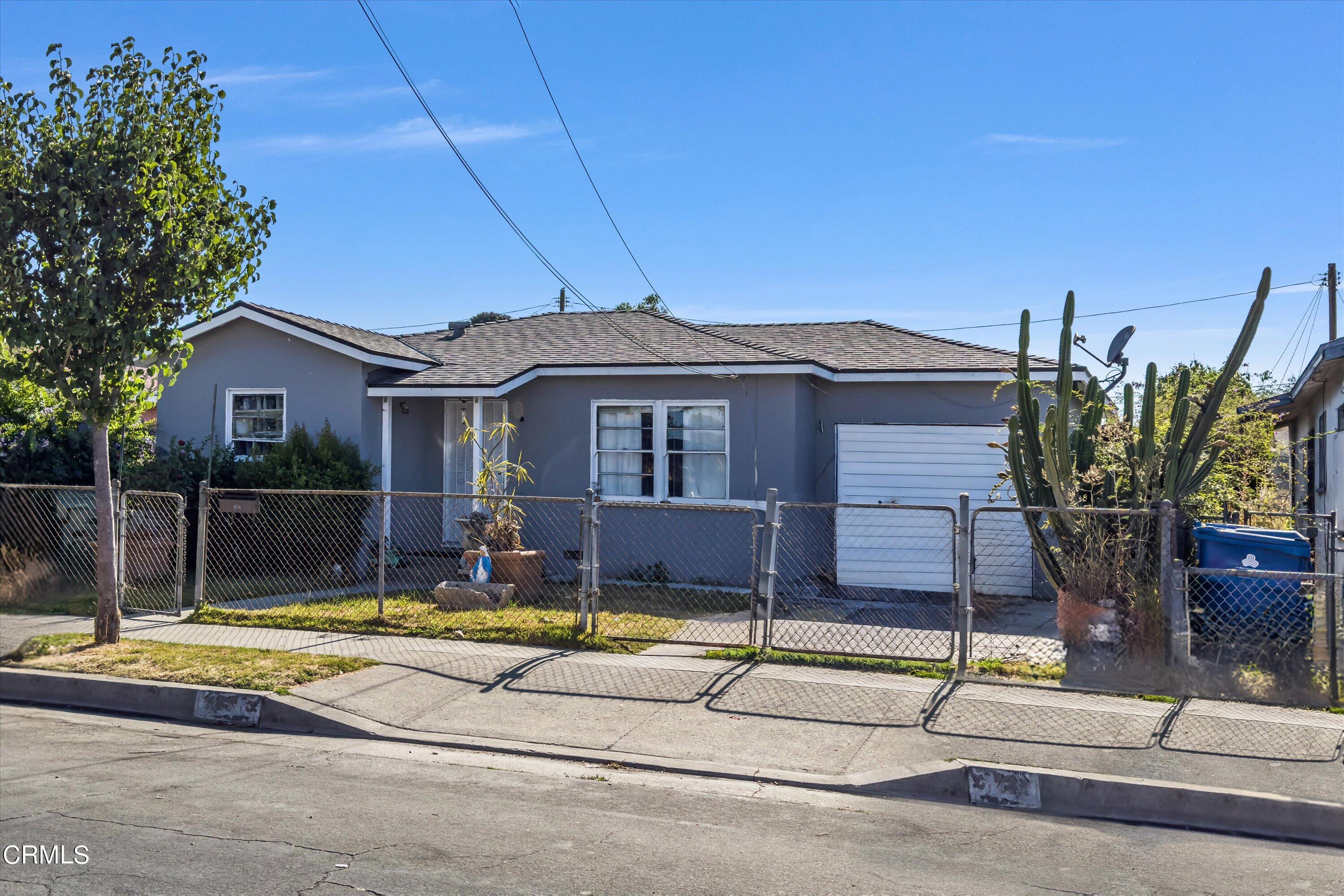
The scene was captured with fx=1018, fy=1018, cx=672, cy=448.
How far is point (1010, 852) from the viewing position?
517 cm

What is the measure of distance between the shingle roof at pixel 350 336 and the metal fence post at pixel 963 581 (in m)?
9.38

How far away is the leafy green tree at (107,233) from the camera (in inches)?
344

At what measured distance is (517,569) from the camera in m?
12.1

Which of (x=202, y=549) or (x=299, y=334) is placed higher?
(x=299, y=334)

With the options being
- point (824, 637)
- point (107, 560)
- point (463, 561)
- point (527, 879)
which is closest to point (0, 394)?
point (107, 560)

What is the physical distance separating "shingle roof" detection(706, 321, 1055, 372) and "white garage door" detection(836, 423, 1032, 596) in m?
0.95

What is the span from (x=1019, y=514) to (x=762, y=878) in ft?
30.8

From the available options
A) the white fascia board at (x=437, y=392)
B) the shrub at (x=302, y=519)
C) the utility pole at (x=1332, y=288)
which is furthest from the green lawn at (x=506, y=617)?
the utility pole at (x=1332, y=288)

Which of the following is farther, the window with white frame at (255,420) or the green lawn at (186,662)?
the window with white frame at (255,420)

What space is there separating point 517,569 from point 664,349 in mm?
4617

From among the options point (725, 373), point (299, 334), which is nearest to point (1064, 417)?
point (725, 373)

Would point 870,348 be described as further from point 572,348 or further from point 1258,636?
point 1258,636

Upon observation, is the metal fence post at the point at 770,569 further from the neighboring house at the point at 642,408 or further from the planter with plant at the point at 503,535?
the neighboring house at the point at 642,408

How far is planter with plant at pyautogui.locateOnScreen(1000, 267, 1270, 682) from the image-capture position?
8469 millimetres
